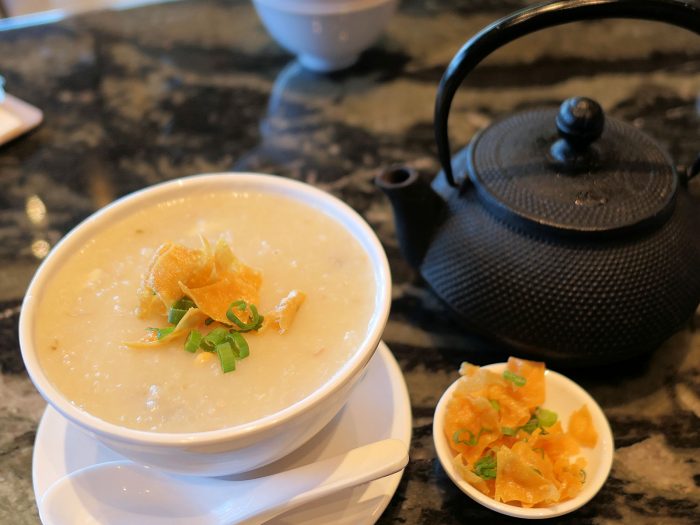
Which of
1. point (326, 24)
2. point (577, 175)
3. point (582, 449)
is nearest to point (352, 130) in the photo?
point (326, 24)

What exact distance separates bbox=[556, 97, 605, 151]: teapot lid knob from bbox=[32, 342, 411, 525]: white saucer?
46 cm

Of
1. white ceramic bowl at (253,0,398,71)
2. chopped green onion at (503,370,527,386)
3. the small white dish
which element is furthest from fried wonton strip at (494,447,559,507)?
white ceramic bowl at (253,0,398,71)

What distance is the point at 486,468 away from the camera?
86 cm

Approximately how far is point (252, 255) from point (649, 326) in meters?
0.61

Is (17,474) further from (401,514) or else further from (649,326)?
(649,326)

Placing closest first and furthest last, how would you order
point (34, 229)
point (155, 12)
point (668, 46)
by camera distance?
point (34, 229), point (668, 46), point (155, 12)

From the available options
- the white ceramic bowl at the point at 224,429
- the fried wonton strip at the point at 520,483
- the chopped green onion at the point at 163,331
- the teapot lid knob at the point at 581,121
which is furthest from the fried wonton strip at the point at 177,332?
the teapot lid knob at the point at 581,121

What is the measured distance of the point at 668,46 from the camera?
6.03 ft

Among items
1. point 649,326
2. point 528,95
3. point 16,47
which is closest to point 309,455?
point 649,326

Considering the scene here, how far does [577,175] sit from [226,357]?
61 centimetres

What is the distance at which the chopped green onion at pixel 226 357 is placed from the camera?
767mm

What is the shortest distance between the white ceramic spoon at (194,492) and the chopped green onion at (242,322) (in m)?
0.18

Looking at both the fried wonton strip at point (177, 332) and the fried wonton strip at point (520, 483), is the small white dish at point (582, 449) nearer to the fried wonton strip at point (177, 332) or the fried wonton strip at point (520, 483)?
the fried wonton strip at point (520, 483)

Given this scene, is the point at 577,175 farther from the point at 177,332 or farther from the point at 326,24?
the point at 326,24
